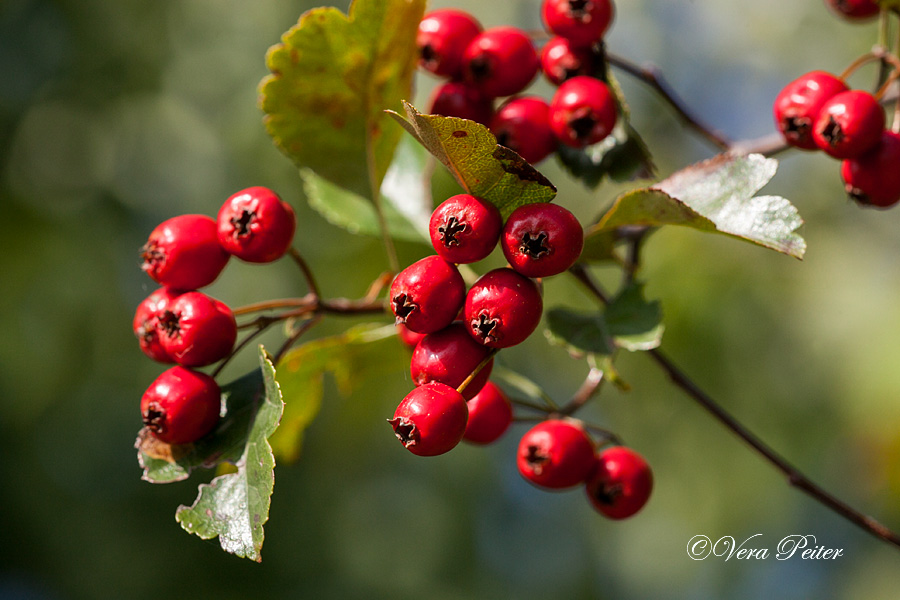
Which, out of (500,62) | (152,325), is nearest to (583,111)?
(500,62)

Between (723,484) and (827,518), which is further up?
(723,484)

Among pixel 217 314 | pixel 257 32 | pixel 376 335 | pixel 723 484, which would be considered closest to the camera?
pixel 217 314

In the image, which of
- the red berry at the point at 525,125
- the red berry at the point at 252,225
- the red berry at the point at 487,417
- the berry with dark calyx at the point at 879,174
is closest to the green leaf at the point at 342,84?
the red berry at the point at 525,125

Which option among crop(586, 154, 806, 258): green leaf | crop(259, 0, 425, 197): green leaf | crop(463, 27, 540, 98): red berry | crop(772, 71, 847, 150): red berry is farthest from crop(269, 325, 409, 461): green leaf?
crop(772, 71, 847, 150): red berry

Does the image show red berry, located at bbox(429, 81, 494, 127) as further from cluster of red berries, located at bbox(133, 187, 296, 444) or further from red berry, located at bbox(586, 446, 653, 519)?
red berry, located at bbox(586, 446, 653, 519)

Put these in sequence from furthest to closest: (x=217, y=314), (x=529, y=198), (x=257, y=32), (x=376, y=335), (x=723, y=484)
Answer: (x=257, y=32), (x=723, y=484), (x=376, y=335), (x=217, y=314), (x=529, y=198)

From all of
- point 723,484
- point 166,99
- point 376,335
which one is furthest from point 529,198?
point 166,99

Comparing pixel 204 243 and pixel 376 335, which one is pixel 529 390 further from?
pixel 204 243

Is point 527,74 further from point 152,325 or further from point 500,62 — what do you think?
point 152,325
